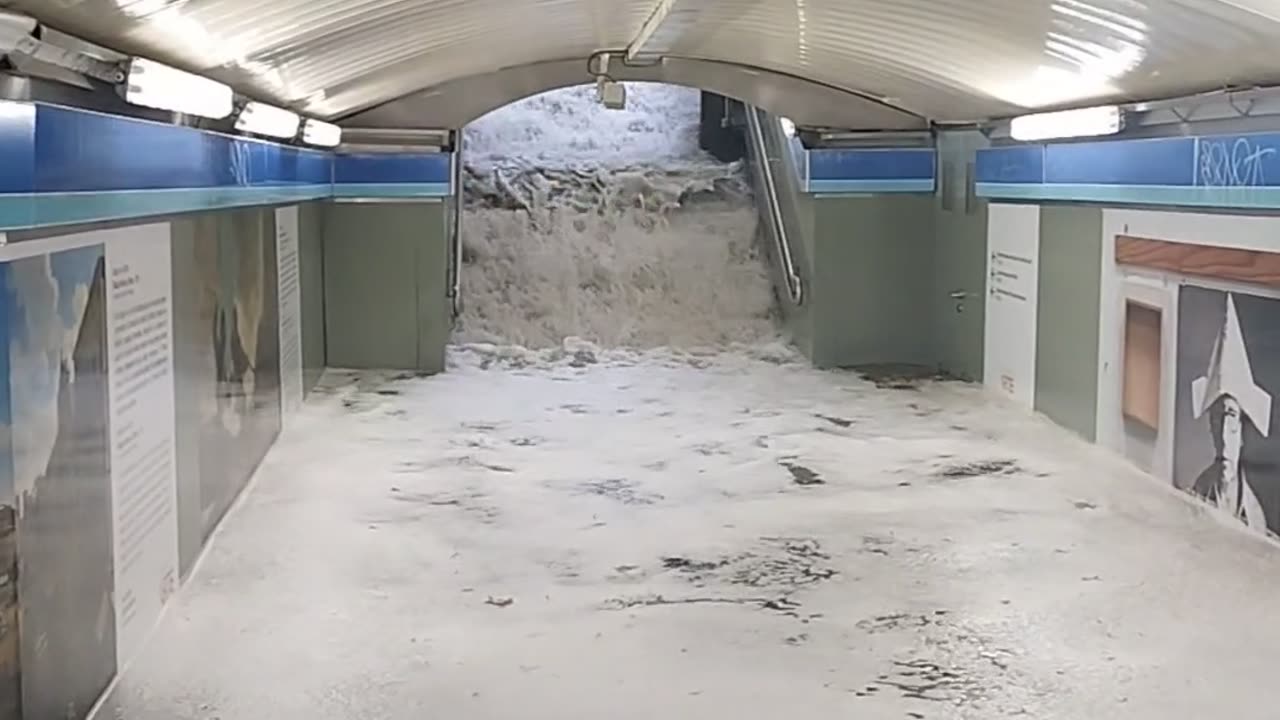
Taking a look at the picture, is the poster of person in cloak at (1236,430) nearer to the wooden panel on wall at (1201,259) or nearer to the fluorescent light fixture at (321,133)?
the wooden panel on wall at (1201,259)

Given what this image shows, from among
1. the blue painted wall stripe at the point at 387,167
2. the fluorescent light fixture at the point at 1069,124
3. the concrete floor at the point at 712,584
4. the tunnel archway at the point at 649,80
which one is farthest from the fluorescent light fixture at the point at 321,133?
the fluorescent light fixture at the point at 1069,124

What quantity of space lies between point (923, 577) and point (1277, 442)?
1.64m

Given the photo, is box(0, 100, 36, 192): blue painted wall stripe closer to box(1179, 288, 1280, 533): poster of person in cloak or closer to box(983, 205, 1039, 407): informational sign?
box(1179, 288, 1280, 533): poster of person in cloak

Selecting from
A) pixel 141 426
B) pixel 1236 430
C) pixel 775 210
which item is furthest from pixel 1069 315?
pixel 141 426

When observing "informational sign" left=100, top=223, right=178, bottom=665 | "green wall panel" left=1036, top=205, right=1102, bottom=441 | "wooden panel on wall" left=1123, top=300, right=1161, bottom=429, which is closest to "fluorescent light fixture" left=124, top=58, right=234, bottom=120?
"informational sign" left=100, top=223, right=178, bottom=665

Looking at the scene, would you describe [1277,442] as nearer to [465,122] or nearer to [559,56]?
[559,56]

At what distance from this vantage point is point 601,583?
16.3ft

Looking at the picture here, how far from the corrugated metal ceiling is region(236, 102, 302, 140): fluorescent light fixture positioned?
108mm

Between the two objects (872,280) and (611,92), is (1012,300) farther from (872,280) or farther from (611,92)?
(611,92)

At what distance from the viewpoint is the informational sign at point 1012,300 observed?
8531mm

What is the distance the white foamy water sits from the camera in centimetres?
1141

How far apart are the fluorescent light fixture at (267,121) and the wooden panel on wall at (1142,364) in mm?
4253

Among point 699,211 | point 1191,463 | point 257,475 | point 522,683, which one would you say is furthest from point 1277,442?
point 699,211

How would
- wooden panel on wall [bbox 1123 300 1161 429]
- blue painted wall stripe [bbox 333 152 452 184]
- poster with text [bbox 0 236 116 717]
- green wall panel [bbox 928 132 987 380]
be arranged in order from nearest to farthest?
poster with text [bbox 0 236 116 717]
wooden panel on wall [bbox 1123 300 1161 429]
green wall panel [bbox 928 132 987 380]
blue painted wall stripe [bbox 333 152 452 184]
